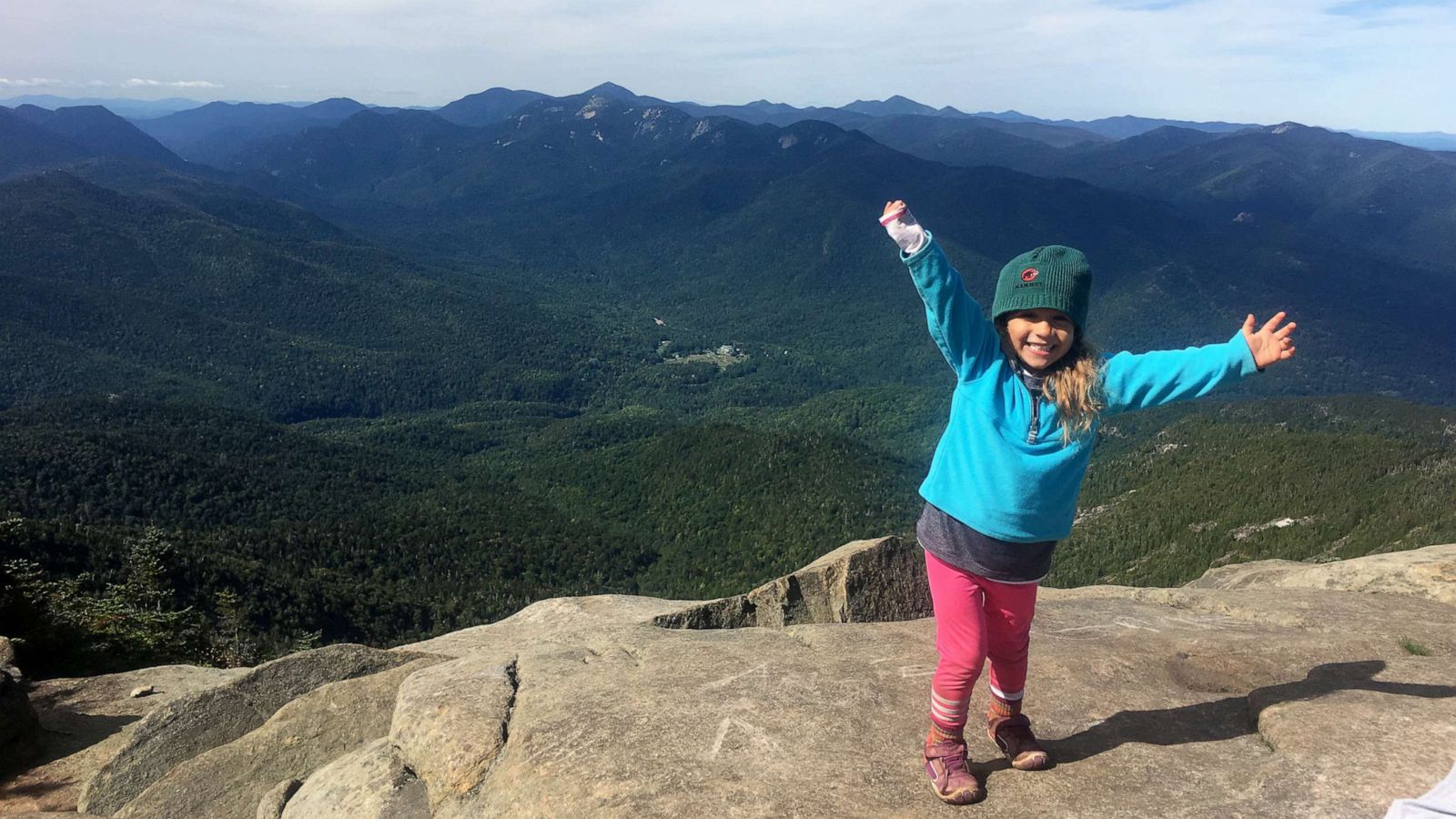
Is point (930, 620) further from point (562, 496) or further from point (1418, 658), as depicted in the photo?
point (562, 496)

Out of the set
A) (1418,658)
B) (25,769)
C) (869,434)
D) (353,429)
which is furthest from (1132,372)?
(353,429)

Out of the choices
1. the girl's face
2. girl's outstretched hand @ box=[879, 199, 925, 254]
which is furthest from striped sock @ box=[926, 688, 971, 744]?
girl's outstretched hand @ box=[879, 199, 925, 254]

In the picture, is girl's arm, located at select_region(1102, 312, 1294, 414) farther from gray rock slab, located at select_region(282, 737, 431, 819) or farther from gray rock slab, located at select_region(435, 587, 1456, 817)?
gray rock slab, located at select_region(282, 737, 431, 819)

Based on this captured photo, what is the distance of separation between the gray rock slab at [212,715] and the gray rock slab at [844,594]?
592 centimetres

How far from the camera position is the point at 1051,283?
6398 mm

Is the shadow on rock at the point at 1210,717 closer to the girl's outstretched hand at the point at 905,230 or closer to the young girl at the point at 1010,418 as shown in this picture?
the young girl at the point at 1010,418

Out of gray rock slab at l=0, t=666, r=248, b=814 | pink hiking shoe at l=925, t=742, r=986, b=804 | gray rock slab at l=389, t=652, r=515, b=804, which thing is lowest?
gray rock slab at l=0, t=666, r=248, b=814

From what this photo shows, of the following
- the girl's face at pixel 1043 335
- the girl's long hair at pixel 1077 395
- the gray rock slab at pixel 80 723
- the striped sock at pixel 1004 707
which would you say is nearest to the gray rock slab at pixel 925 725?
the striped sock at pixel 1004 707

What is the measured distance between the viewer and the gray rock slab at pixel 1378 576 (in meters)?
15.2

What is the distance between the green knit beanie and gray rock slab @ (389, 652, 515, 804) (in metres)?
6.32

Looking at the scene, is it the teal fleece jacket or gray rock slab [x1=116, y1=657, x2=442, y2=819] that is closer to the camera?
the teal fleece jacket

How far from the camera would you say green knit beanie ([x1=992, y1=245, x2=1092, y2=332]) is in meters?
6.37

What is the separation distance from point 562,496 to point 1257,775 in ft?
403

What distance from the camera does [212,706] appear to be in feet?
38.3
